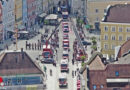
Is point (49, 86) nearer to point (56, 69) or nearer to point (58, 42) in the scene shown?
point (56, 69)

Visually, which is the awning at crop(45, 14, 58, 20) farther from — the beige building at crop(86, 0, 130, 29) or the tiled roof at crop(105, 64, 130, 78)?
the tiled roof at crop(105, 64, 130, 78)

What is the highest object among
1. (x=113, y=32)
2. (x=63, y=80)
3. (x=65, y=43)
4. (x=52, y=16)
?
(x=52, y=16)

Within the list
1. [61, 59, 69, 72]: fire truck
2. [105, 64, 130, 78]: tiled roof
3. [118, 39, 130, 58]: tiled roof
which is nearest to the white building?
[61, 59, 69, 72]: fire truck

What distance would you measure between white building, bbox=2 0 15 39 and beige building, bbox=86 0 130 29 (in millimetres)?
9491

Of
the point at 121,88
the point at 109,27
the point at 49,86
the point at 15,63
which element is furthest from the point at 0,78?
the point at 109,27

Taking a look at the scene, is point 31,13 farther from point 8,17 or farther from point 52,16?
point 8,17

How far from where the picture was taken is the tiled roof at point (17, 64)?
6031 cm

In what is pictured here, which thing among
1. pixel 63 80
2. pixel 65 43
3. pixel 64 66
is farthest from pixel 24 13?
pixel 63 80

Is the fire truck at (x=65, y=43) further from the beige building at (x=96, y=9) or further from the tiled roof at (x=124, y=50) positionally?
the tiled roof at (x=124, y=50)

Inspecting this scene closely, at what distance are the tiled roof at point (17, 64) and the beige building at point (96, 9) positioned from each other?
3097 cm

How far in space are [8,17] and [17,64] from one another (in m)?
27.5

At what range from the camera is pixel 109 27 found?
77.4 metres

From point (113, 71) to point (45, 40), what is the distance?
26.2 meters

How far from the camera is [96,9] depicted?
91.0 m
